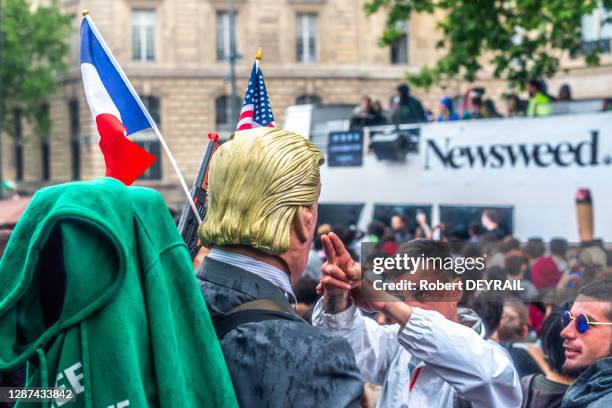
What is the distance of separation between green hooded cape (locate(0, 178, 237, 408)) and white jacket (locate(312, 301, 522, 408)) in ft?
2.33

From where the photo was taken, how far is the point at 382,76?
40062 millimetres

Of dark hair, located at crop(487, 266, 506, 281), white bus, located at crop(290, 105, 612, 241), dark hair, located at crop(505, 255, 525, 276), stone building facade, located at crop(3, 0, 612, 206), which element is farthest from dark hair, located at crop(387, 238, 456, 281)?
stone building facade, located at crop(3, 0, 612, 206)

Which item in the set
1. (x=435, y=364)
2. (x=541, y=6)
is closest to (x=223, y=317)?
(x=435, y=364)

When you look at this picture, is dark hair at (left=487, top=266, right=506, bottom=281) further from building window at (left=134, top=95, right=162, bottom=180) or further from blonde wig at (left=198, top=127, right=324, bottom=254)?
building window at (left=134, top=95, right=162, bottom=180)

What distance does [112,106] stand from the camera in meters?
4.08

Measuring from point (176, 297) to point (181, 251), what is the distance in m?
0.10


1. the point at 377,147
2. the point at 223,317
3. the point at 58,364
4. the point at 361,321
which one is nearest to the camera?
the point at 58,364

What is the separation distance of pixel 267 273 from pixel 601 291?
1296 millimetres

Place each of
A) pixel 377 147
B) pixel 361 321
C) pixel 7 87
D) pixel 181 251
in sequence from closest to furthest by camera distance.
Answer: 1. pixel 181 251
2. pixel 361 321
3. pixel 377 147
4. pixel 7 87

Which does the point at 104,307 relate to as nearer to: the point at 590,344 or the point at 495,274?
the point at 495,274

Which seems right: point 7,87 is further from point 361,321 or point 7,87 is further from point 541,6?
point 361,321

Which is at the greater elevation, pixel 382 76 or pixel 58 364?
pixel 382 76

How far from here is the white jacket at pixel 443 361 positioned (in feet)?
8.79

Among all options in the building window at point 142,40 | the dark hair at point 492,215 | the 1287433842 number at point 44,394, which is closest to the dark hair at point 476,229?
the dark hair at point 492,215
